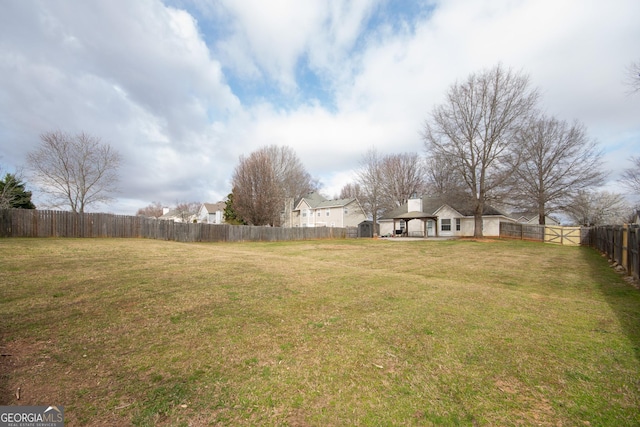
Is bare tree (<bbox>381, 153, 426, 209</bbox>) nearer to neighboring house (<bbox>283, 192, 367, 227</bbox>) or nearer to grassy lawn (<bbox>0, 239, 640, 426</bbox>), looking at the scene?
neighboring house (<bbox>283, 192, 367, 227</bbox>)

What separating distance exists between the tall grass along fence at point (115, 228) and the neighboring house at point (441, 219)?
14201 millimetres

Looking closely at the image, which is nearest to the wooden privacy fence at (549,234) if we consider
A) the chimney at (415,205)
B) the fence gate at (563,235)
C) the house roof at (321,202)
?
the fence gate at (563,235)

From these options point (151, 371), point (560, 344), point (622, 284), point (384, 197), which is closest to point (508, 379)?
point (560, 344)

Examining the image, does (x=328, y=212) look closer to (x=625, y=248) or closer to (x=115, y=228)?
(x=115, y=228)

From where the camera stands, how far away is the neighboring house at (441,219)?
100 feet

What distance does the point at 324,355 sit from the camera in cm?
326

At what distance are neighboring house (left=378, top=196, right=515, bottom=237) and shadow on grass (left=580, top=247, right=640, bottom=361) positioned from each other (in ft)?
65.5

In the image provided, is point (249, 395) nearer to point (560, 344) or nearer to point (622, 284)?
point (560, 344)

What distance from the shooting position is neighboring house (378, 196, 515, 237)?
30562mm

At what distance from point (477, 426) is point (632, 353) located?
2.90 m

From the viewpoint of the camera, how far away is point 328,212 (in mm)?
41188

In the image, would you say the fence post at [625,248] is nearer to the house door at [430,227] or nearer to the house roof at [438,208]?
the house roof at [438,208]

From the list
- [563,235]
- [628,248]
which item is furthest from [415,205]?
[628,248]

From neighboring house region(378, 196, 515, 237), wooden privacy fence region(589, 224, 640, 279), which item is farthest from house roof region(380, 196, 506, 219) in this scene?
wooden privacy fence region(589, 224, 640, 279)
